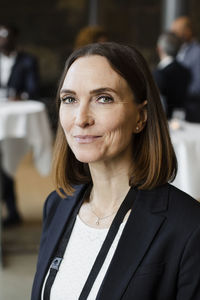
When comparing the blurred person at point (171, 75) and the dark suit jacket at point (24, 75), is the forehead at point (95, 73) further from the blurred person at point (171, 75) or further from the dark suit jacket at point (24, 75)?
the dark suit jacket at point (24, 75)

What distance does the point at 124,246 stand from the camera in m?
1.68

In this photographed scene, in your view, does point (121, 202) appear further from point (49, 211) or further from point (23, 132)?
point (23, 132)

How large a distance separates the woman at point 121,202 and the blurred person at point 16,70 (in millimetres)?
4733

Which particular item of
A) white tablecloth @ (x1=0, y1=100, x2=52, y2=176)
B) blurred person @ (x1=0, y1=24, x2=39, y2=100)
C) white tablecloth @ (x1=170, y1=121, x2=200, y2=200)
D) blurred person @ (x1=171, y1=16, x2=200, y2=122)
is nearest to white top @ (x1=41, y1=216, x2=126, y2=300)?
white tablecloth @ (x1=170, y1=121, x2=200, y2=200)

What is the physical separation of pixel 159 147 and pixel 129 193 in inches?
7.2

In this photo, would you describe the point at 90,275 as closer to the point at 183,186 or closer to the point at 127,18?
the point at 183,186

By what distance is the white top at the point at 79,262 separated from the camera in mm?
1760

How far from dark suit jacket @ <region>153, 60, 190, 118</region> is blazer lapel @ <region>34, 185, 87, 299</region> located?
11.9 feet

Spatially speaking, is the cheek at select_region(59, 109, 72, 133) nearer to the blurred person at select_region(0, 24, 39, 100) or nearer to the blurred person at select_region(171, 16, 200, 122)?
the blurred person at select_region(0, 24, 39, 100)

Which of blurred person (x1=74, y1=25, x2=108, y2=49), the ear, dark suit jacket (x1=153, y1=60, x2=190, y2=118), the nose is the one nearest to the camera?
the nose

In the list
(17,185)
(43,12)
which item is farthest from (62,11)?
(17,185)

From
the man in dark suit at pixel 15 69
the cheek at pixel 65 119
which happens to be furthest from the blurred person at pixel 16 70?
the cheek at pixel 65 119

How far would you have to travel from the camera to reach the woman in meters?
1.62

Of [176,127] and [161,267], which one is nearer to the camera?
[161,267]
